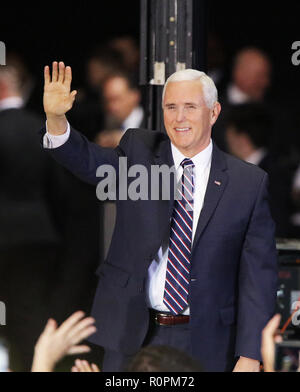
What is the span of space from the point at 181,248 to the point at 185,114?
46 centimetres

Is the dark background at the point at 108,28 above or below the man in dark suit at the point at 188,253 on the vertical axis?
above

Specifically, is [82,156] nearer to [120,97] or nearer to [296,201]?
[120,97]

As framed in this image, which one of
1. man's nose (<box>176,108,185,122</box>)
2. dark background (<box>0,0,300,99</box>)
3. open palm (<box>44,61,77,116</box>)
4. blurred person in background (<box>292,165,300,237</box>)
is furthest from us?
dark background (<box>0,0,300,99</box>)

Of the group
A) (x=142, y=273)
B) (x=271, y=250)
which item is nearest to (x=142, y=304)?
(x=142, y=273)

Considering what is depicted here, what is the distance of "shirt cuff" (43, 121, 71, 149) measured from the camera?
277 cm

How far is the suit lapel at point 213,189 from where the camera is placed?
2908 millimetres

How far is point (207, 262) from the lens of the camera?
2916 mm

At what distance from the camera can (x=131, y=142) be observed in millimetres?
2984

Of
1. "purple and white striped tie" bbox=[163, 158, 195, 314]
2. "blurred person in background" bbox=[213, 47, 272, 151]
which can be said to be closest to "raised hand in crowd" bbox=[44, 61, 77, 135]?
"purple and white striped tie" bbox=[163, 158, 195, 314]

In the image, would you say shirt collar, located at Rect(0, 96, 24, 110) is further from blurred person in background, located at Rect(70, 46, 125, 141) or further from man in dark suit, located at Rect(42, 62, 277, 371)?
man in dark suit, located at Rect(42, 62, 277, 371)

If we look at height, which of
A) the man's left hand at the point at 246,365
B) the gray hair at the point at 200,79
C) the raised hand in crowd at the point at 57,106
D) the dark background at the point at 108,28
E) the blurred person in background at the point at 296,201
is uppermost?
the dark background at the point at 108,28

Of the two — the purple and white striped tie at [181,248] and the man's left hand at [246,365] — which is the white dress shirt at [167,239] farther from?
the man's left hand at [246,365]

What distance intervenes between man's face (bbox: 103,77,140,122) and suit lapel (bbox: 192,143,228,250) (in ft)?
6.82

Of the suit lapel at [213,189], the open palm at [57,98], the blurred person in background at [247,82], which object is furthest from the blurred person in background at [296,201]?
the open palm at [57,98]
